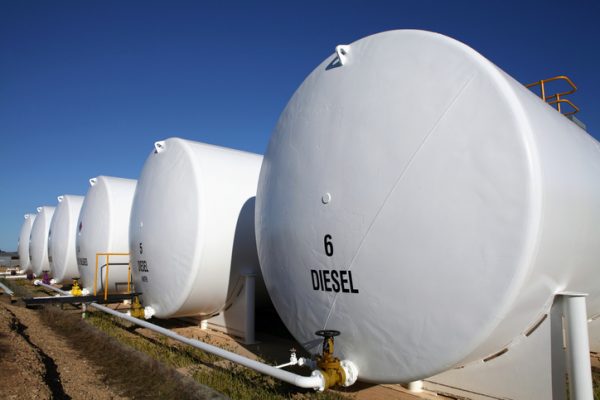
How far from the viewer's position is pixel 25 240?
17.1m

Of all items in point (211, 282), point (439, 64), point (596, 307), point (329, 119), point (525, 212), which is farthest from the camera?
point (211, 282)

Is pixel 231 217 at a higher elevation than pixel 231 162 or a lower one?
lower

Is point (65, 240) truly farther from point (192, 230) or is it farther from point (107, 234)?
point (192, 230)

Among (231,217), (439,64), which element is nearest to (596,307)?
(439,64)

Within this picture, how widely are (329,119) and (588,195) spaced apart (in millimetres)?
1777

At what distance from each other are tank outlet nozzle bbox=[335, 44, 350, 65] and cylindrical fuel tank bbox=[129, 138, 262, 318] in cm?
257

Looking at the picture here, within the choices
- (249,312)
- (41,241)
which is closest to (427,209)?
(249,312)

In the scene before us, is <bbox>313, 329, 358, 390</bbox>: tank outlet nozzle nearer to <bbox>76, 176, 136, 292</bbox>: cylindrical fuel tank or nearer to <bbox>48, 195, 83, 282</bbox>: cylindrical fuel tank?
<bbox>76, 176, 136, 292</bbox>: cylindrical fuel tank

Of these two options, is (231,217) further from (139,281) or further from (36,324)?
(36,324)

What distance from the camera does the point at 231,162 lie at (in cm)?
587

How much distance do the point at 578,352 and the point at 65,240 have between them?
1005cm

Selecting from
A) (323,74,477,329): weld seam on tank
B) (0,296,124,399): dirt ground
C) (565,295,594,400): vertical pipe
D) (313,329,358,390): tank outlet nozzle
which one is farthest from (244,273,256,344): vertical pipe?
(565,295,594,400): vertical pipe

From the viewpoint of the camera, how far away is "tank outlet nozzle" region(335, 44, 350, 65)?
10.8 feet

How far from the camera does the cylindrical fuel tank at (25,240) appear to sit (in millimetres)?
16984
